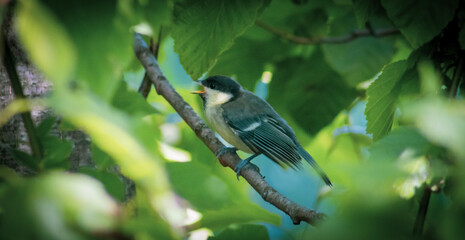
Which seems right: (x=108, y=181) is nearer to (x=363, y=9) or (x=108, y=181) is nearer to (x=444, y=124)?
(x=444, y=124)

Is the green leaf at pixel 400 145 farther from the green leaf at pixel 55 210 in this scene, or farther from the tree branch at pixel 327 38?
the tree branch at pixel 327 38

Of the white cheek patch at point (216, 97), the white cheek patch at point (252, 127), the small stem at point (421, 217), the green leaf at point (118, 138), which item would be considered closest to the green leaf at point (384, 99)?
the small stem at point (421, 217)

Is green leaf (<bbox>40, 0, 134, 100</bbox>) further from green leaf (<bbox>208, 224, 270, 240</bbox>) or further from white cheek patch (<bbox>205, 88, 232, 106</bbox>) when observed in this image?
white cheek patch (<bbox>205, 88, 232, 106</bbox>)

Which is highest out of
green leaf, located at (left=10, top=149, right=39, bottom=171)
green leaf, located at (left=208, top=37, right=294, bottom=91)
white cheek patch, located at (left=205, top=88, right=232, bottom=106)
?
white cheek patch, located at (left=205, top=88, right=232, bottom=106)

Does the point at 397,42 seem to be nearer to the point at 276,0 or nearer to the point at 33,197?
the point at 276,0

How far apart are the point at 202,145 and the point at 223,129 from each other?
579mm

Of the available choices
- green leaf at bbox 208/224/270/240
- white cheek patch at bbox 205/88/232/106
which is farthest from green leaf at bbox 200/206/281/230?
white cheek patch at bbox 205/88/232/106

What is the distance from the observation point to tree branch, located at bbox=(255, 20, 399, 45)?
3.88 feet

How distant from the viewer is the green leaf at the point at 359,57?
1153mm

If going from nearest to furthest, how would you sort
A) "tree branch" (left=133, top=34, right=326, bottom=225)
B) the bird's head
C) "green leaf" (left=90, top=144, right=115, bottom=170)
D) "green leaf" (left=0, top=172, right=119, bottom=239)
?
1. "green leaf" (left=0, top=172, right=119, bottom=239)
2. "green leaf" (left=90, top=144, right=115, bottom=170)
3. "tree branch" (left=133, top=34, right=326, bottom=225)
4. the bird's head

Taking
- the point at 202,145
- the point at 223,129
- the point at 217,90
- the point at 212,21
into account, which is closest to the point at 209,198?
the point at 212,21

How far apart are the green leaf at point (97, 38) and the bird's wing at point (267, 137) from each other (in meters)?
1.06

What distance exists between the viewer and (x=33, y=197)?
0.30 meters

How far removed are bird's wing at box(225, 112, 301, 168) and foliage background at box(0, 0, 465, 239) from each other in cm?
33
